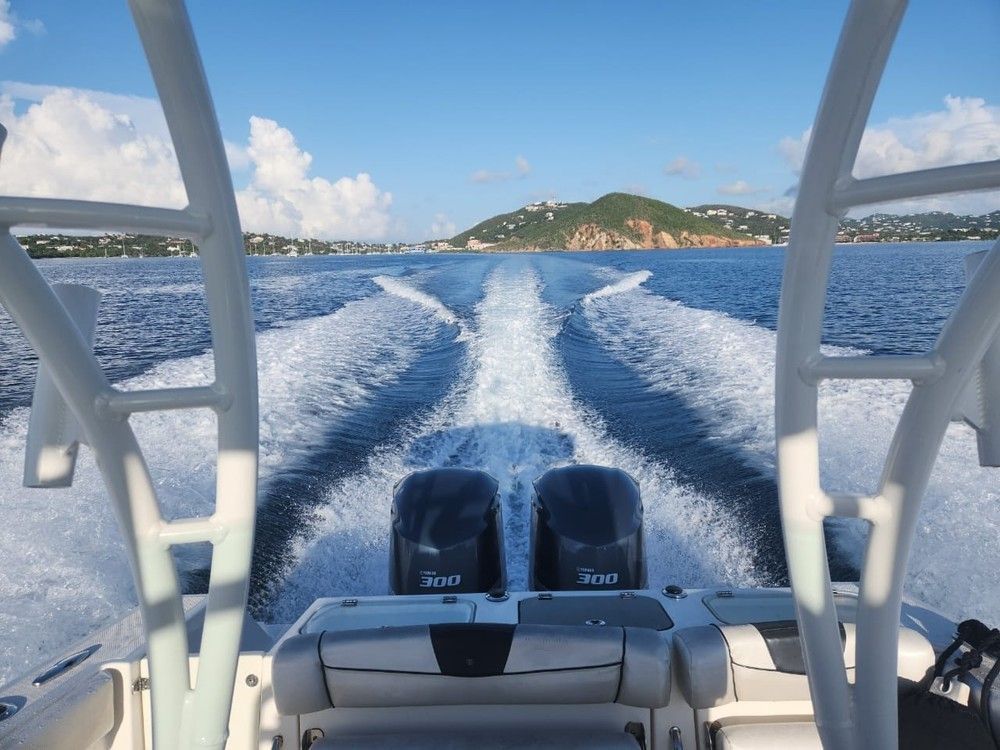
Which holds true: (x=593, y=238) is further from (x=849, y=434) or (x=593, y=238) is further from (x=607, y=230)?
(x=849, y=434)

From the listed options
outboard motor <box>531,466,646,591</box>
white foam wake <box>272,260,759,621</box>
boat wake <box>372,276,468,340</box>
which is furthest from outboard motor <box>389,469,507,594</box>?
boat wake <box>372,276,468,340</box>

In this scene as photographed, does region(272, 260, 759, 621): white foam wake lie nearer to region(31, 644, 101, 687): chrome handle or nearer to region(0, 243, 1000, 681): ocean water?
region(0, 243, 1000, 681): ocean water

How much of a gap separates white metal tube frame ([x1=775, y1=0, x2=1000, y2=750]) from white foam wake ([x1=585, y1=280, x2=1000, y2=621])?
2.55m

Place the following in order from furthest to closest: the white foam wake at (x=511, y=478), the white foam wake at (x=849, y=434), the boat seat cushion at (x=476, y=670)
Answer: the white foam wake at (x=511, y=478)
the white foam wake at (x=849, y=434)
the boat seat cushion at (x=476, y=670)

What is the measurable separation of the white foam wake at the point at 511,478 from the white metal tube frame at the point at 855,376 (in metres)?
2.50

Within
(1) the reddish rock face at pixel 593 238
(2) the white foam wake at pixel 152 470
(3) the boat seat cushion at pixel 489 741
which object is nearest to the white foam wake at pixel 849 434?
(3) the boat seat cushion at pixel 489 741

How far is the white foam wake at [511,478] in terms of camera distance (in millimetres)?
3486

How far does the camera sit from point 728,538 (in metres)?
3.76

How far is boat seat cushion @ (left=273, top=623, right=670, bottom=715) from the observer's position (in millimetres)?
1374

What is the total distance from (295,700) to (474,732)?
0.37 m

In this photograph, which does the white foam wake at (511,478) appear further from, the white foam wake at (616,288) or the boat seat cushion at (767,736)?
the white foam wake at (616,288)

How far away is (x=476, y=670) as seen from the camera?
138 centimetres

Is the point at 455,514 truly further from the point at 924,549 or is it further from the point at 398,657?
the point at 924,549

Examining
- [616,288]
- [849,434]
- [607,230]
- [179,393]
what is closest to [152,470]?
[179,393]
